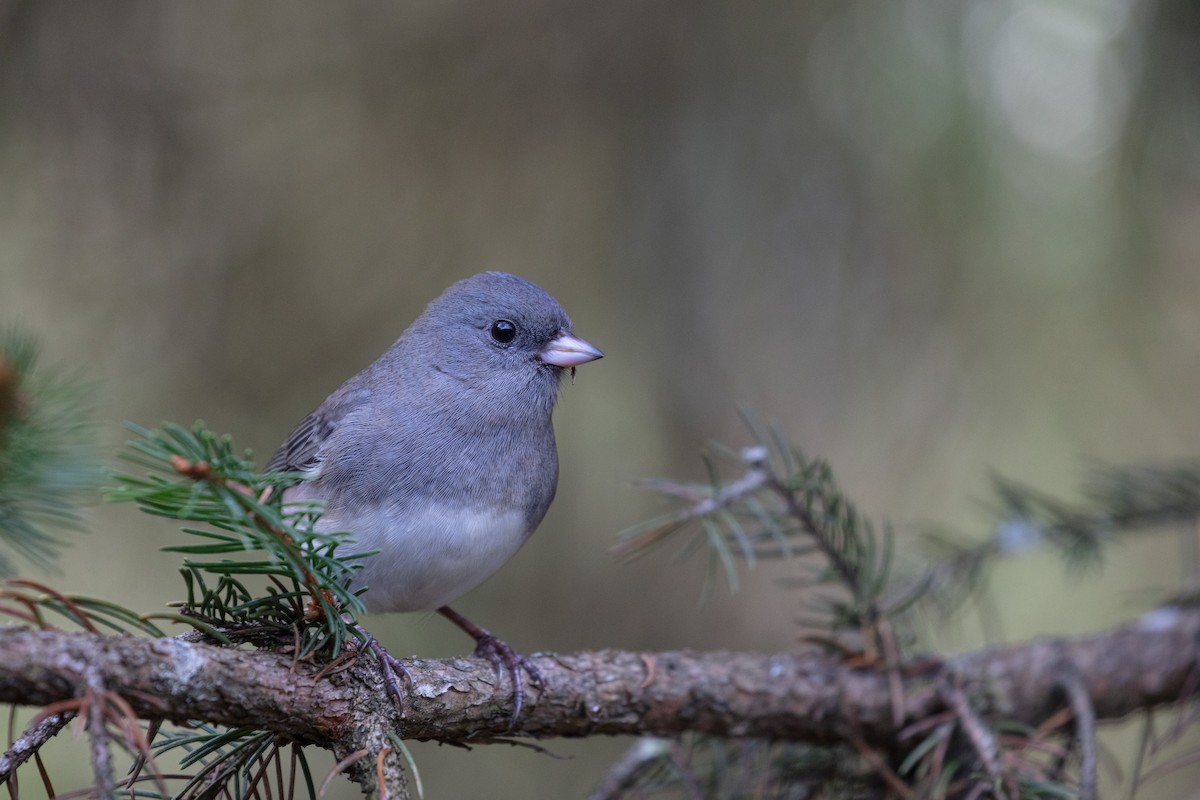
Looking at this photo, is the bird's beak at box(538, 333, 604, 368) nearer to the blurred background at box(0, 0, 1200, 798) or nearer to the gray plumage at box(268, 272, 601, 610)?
the gray plumage at box(268, 272, 601, 610)

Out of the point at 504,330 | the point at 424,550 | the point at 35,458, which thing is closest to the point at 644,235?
the point at 504,330

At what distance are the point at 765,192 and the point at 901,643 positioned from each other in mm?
1251

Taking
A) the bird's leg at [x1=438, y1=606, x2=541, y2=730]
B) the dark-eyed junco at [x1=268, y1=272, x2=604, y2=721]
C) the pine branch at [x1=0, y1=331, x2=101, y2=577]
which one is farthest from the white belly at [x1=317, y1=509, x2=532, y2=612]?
the pine branch at [x1=0, y1=331, x2=101, y2=577]

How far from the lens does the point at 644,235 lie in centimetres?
275

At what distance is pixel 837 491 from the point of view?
67.9 inches

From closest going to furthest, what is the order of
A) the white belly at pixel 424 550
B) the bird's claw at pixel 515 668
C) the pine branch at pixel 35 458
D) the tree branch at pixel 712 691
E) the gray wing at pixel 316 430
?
the pine branch at pixel 35 458 → the tree branch at pixel 712 691 → the bird's claw at pixel 515 668 → the white belly at pixel 424 550 → the gray wing at pixel 316 430

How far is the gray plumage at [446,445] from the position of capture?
1.79m

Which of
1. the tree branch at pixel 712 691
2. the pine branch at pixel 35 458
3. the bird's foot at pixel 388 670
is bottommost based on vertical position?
the tree branch at pixel 712 691

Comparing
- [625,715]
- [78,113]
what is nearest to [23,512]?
[625,715]

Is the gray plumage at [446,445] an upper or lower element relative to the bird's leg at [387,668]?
upper

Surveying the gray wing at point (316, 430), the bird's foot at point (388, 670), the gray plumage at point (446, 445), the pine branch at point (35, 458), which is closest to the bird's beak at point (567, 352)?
the gray plumage at point (446, 445)

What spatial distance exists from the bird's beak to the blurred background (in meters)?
0.49

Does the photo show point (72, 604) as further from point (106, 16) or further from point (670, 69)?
point (670, 69)

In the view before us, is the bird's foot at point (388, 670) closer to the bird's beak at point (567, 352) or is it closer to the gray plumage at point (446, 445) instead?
the gray plumage at point (446, 445)
